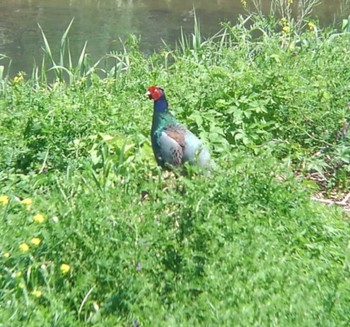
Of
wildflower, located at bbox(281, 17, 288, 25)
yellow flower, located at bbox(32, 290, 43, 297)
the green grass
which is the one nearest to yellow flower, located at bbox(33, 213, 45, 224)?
the green grass

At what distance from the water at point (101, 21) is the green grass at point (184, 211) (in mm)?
4554

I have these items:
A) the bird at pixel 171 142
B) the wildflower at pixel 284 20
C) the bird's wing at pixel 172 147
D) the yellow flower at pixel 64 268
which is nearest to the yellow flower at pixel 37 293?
the yellow flower at pixel 64 268

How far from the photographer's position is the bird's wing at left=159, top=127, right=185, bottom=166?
385cm

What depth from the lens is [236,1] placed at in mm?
13383

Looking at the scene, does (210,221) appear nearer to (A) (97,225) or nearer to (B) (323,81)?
(A) (97,225)

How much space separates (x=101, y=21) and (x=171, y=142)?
306 inches

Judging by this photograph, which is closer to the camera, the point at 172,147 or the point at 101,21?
the point at 172,147

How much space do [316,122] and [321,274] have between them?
1.58 m

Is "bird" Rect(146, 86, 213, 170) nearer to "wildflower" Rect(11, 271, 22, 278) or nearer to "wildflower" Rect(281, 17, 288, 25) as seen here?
"wildflower" Rect(11, 271, 22, 278)

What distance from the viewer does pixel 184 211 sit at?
10.1ft

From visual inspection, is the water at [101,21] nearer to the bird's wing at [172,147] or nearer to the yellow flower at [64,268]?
the bird's wing at [172,147]

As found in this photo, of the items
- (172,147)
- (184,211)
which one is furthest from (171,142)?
(184,211)

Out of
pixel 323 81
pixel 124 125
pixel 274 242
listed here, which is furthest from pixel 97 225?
pixel 323 81

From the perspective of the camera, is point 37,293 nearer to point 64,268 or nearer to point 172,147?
point 64,268
